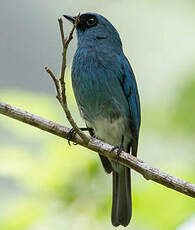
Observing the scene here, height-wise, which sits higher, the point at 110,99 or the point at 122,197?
the point at 110,99

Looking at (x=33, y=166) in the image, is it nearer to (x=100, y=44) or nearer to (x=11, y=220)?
(x=11, y=220)

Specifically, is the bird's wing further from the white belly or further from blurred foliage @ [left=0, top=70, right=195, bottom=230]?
blurred foliage @ [left=0, top=70, right=195, bottom=230]

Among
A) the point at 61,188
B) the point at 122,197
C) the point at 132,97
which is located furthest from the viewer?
the point at 132,97

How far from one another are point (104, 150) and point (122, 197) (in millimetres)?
769

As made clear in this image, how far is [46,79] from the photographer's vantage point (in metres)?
6.11

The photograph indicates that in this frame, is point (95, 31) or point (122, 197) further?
point (95, 31)

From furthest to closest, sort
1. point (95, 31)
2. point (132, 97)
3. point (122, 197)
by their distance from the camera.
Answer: point (95, 31) < point (132, 97) < point (122, 197)

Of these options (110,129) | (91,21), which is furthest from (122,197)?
(91,21)

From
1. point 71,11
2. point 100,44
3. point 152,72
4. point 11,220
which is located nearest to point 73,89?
point 100,44

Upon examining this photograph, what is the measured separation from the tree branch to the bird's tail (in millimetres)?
380

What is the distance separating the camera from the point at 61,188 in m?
3.69

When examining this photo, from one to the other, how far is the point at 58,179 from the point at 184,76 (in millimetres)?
1340

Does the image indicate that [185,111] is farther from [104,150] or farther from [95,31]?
[95,31]

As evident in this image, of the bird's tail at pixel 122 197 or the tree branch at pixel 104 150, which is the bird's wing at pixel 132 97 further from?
the tree branch at pixel 104 150
